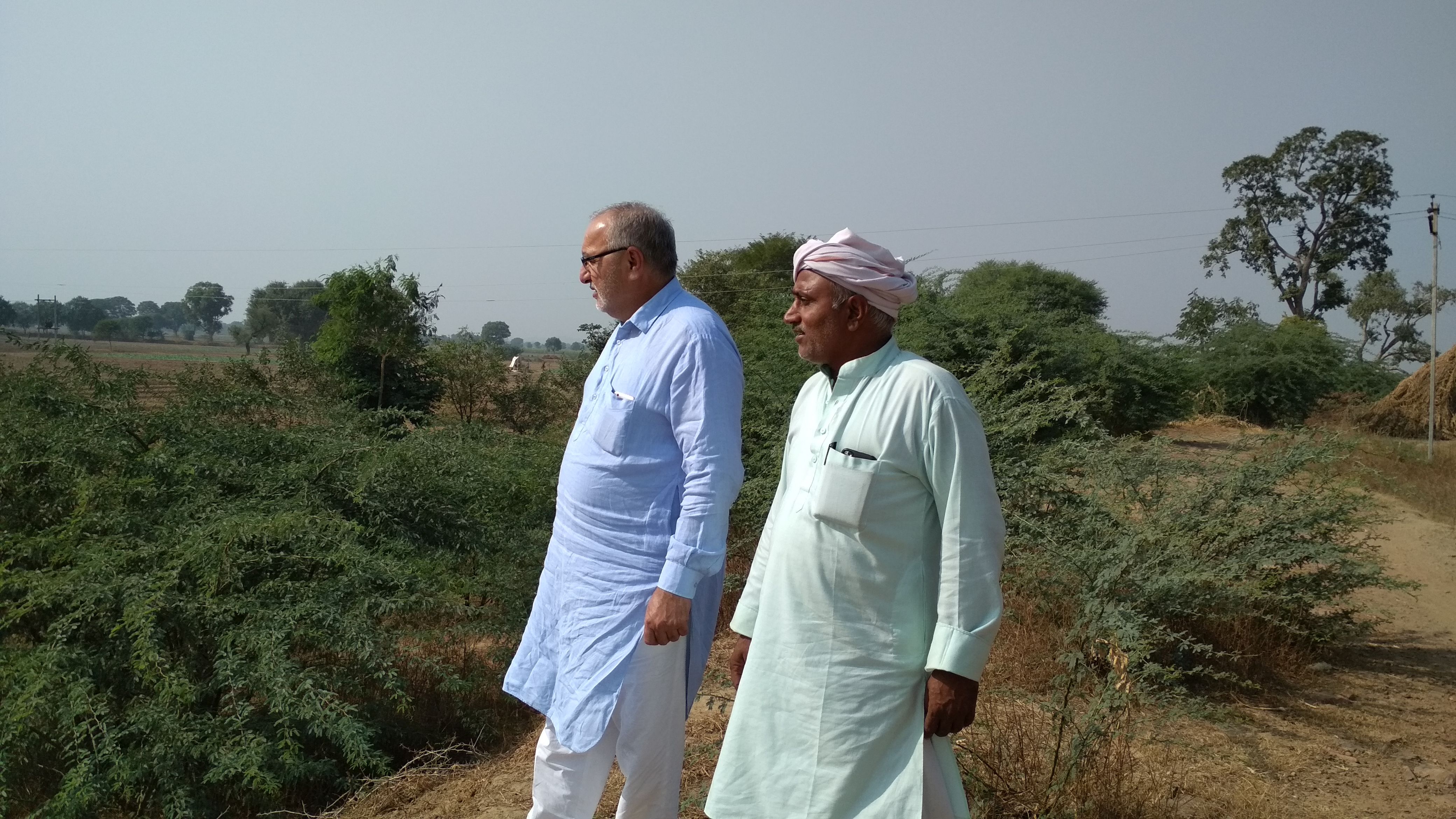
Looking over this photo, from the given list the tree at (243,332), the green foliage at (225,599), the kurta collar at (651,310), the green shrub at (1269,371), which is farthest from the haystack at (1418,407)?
the tree at (243,332)

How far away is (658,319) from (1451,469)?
16.8 m

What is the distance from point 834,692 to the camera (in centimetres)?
196

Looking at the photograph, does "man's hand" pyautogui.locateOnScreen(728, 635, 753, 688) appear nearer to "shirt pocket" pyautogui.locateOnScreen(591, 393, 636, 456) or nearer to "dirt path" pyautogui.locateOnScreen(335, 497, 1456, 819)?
"shirt pocket" pyautogui.locateOnScreen(591, 393, 636, 456)

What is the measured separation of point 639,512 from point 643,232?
75 cm

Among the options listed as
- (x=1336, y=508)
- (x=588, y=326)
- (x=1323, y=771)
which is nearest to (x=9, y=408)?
(x=1323, y=771)

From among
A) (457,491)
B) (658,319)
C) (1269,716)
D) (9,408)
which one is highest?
(658,319)

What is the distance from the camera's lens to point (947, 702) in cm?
185

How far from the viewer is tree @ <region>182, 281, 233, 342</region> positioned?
76.6 meters

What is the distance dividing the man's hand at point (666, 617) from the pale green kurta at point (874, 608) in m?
0.31

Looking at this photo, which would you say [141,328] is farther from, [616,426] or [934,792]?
[934,792]

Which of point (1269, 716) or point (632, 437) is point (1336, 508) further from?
point (632, 437)

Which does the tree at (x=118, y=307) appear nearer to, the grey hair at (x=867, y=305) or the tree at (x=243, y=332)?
the tree at (x=243, y=332)

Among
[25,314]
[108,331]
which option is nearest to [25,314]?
[25,314]

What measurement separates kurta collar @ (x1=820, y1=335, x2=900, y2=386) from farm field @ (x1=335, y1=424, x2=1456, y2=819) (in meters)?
1.51
